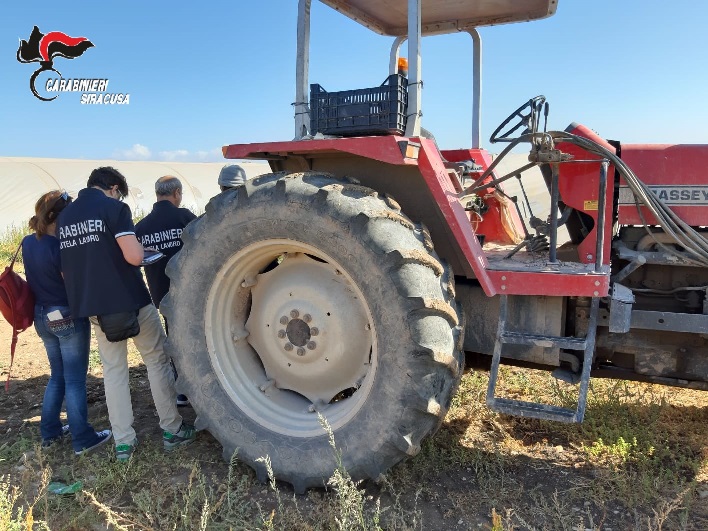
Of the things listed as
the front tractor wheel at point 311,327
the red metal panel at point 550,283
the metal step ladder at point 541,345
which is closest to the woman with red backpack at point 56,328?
the front tractor wheel at point 311,327

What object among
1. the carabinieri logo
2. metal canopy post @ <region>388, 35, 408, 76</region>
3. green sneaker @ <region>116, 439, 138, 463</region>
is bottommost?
green sneaker @ <region>116, 439, 138, 463</region>

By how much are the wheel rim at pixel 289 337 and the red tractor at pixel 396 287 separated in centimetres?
1

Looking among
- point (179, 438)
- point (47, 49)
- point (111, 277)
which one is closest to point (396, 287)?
point (111, 277)

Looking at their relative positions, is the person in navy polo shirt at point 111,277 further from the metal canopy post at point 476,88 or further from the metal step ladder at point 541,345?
the metal canopy post at point 476,88

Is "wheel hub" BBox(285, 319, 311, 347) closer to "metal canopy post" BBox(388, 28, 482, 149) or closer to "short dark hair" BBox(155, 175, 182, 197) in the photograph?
"short dark hair" BBox(155, 175, 182, 197)

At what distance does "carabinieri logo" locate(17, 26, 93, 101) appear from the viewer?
8.34m

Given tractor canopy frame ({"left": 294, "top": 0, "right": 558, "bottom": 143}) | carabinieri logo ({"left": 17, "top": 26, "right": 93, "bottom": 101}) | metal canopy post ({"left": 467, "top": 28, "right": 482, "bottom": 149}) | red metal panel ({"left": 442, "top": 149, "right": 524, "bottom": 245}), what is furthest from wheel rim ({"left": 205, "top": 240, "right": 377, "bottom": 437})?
carabinieri logo ({"left": 17, "top": 26, "right": 93, "bottom": 101})

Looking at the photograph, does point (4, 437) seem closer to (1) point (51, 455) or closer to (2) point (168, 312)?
(1) point (51, 455)

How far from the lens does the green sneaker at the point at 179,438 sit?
3.31 metres

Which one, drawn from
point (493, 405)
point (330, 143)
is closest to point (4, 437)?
point (330, 143)

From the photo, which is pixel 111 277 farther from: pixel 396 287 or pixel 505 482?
pixel 505 482

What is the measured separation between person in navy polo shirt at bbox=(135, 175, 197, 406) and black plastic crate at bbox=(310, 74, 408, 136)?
1.42 m

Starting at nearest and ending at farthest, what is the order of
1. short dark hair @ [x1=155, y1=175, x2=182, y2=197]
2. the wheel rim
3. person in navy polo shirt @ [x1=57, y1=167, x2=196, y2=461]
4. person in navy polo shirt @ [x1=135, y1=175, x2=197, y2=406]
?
1. the wheel rim
2. person in navy polo shirt @ [x1=57, y1=167, x2=196, y2=461]
3. person in navy polo shirt @ [x1=135, y1=175, x2=197, y2=406]
4. short dark hair @ [x1=155, y1=175, x2=182, y2=197]

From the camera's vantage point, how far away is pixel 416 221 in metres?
2.80
